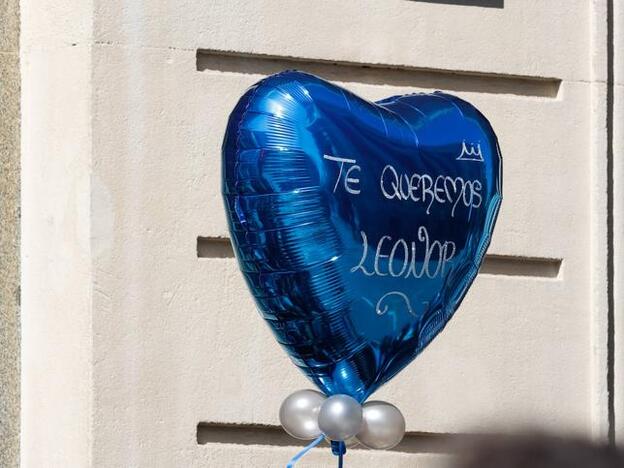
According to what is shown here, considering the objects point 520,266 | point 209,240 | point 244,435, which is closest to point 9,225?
point 209,240

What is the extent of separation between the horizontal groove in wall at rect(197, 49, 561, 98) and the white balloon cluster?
1.68m

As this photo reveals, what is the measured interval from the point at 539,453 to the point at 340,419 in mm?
2051

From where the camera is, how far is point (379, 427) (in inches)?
122

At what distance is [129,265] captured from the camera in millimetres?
4391

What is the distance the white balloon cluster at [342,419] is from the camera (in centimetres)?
304

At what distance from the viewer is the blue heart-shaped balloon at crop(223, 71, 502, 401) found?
3.00 metres

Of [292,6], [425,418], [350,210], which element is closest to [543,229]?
[425,418]

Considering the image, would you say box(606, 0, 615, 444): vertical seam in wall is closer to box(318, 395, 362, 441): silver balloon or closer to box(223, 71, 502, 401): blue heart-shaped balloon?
box(223, 71, 502, 401): blue heart-shaped balloon

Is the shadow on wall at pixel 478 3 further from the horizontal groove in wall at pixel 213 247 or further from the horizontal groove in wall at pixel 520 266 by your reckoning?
the horizontal groove in wall at pixel 213 247

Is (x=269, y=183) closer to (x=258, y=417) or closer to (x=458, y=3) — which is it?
(x=258, y=417)

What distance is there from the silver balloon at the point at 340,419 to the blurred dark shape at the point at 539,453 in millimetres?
2034

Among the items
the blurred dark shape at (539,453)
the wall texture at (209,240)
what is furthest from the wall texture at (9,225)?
the blurred dark shape at (539,453)

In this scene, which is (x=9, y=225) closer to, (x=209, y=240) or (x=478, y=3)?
(x=209, y=240)

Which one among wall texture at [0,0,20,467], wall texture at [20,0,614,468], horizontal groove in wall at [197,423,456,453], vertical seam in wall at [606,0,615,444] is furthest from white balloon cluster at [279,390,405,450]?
vertical seam in wall at [606,0,615,444]
